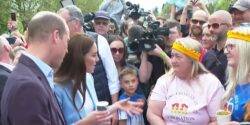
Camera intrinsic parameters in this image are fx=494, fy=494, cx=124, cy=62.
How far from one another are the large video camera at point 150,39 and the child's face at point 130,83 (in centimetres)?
41

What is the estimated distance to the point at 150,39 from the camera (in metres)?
6.55

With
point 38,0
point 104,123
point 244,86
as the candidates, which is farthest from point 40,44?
point 38,0

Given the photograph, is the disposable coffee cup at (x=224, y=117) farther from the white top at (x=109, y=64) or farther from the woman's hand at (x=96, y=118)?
the white top at (x=109, y=64)

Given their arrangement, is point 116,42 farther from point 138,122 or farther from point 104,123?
point 104,123

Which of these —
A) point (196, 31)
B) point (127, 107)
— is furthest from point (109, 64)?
point (127, 107)

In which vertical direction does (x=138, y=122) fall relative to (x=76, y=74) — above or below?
below

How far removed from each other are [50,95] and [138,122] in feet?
10.3

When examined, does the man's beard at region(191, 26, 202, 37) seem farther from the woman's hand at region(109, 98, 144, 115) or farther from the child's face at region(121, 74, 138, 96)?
the woman's hand at region(109, 98, 144, 115)

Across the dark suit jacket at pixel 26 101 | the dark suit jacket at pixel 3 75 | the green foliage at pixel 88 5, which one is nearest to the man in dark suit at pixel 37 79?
the dark suit jacket at pixel 26 101

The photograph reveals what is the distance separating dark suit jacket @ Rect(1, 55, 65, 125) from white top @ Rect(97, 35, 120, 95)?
10.5ft

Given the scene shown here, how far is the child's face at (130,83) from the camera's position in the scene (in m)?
6.52

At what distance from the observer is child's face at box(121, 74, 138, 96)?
6523mm

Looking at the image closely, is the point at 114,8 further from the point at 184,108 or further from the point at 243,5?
the point at 184,108

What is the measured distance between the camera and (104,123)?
13.1 feet
